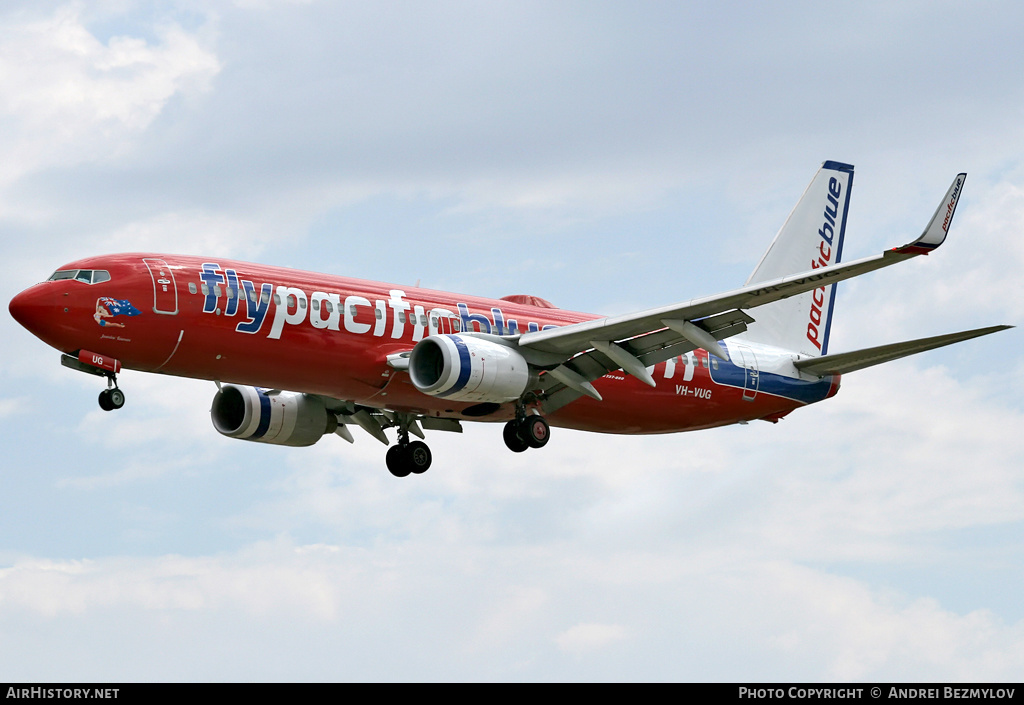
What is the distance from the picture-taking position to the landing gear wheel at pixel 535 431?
130 ft

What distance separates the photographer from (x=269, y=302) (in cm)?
3650

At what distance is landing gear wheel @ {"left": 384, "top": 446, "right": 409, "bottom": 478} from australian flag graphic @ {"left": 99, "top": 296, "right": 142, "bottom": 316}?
11.4 metres

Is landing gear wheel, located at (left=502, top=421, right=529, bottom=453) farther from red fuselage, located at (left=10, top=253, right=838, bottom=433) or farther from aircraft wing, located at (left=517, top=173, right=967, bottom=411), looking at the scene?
aircraft wing, located at (left=517, top=173, right=967, bottom=411)

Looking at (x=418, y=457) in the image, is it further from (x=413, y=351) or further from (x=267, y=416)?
(x=413, y=351)

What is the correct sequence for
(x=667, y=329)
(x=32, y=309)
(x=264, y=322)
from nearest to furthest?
1. (x=32, y=309)
2. (x=264, y=322)
3. (x=667, y=329)

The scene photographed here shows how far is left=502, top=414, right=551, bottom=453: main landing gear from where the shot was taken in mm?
39688

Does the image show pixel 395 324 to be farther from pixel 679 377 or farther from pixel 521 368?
pixel 679 377

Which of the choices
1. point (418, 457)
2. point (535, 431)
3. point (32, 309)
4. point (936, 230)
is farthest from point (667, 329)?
point (32, 309)

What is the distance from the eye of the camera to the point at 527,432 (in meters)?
39.7

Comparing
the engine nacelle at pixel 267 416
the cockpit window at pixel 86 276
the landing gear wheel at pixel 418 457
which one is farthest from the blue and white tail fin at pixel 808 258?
the cockpit window at pixel 86 276

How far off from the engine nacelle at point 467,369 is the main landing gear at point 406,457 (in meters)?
6.99

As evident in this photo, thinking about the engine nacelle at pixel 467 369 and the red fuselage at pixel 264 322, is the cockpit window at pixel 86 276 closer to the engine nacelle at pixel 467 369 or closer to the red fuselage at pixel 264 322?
the red fuselage at pixel 264 322

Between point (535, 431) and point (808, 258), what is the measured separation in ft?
49.1

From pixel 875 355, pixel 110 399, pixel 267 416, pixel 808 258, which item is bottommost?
pixel 110 399
